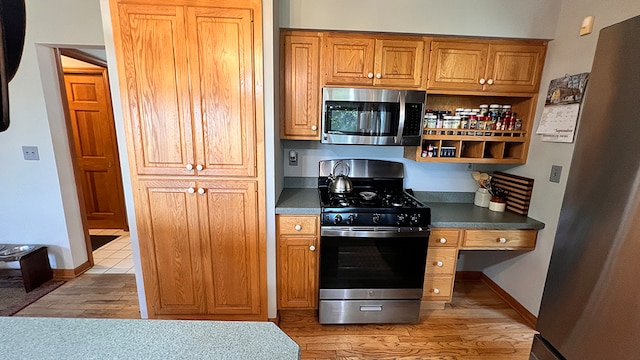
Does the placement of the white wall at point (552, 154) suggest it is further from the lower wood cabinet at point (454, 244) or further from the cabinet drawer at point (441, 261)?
the cabinet drawer at point (441, 261)

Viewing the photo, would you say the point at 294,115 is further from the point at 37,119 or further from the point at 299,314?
the point at 37,119

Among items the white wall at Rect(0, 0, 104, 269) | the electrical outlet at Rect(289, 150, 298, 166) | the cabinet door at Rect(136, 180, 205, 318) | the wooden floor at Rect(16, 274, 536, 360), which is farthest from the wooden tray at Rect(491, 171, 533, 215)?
the white wall at Rect(0, 0, 104, 269)

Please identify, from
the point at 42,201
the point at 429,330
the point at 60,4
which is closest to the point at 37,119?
the point at 42,201

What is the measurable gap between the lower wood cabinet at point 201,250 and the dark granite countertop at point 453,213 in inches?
12.3

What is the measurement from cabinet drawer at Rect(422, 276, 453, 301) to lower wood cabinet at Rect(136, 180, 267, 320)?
1266 millimetres

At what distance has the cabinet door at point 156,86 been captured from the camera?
61.0 inches

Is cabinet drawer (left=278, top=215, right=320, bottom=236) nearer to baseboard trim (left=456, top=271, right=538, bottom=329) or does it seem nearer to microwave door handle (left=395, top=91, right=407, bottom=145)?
microwave door handle (left=395, top=91, right=407, bottom=145)

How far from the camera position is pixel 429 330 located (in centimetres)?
204

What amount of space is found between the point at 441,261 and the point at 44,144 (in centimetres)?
348

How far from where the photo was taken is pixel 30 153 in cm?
230

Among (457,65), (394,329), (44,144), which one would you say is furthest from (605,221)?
(44,144)

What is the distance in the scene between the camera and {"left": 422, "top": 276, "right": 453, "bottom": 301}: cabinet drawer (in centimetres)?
207

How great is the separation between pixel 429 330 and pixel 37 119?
3.68 m

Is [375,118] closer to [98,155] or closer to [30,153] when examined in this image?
[30,153]
